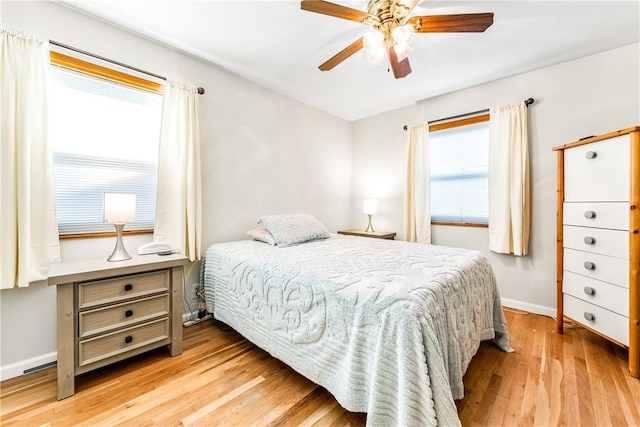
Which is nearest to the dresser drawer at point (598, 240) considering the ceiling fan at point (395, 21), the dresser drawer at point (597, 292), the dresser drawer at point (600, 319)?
the dresser drawer at point (597, 292)

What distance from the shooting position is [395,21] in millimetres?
1519

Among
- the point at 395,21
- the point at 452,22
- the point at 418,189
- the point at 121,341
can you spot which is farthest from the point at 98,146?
the point at 418,189

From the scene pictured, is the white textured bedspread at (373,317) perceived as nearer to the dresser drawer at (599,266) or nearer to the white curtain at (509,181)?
the dresser drawer at (599,266)

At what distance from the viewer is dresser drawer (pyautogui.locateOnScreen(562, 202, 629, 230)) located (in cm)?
171

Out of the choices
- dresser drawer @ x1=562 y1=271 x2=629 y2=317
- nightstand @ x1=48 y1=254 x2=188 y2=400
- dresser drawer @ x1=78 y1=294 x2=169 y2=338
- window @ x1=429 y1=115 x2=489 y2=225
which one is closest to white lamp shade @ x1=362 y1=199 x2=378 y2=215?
window @ x1=429 y1=115 x2=489 y2=225

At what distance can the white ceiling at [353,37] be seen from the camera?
1.74 m

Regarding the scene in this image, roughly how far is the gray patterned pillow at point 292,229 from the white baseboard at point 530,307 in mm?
2108

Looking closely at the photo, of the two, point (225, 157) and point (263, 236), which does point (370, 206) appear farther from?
point (225, 157)

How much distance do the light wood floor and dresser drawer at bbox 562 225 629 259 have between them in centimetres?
75

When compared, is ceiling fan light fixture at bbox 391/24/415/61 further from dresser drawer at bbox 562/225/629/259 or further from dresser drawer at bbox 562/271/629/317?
dresser drawer at bbox 562/271/629/317

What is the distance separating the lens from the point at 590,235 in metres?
1.92

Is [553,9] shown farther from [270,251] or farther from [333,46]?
[270,251]

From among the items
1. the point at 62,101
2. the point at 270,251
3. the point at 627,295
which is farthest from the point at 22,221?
the point at 627,295

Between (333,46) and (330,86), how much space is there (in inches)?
30.5
